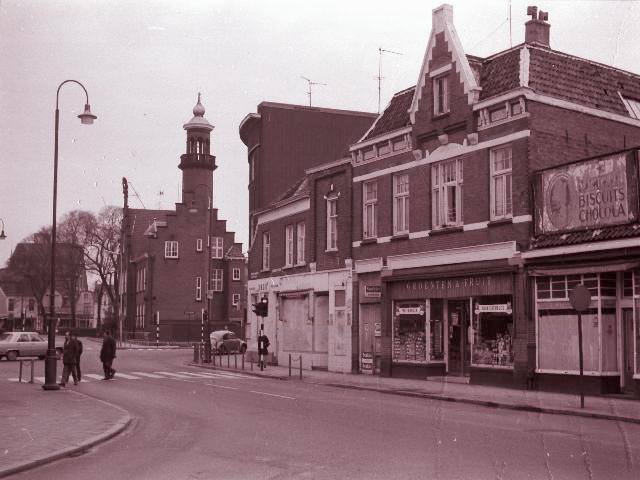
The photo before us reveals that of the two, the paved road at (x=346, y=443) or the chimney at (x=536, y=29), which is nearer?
the paved road at (x=346, y=443)

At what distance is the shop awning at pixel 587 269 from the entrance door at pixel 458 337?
3.93m

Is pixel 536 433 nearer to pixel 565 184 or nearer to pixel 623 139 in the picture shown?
pixel 565 184

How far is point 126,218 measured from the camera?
63156mm

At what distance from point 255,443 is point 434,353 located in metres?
15.9

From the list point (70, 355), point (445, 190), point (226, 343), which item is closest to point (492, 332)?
point (445, 190)

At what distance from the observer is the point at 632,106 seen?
26.6 meters

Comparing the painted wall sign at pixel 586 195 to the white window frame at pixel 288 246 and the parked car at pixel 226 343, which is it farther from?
the parked car at pixel 226 343

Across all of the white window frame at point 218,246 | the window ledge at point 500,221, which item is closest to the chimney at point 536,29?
the window ledge at point 500,221

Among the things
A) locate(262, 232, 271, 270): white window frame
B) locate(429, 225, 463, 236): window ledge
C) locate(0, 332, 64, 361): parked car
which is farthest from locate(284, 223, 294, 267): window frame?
locate(0, 332, 64, 361): parked car

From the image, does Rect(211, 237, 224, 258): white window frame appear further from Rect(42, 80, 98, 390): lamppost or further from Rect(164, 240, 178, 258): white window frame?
Rect(42, 80, 98, 390): lamppost

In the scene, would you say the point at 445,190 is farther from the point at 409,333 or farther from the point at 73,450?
the point at 73,450

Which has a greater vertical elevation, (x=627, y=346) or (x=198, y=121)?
(x=198, y=121)

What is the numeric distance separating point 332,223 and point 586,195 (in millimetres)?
13671

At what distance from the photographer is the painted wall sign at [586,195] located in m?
20.7
